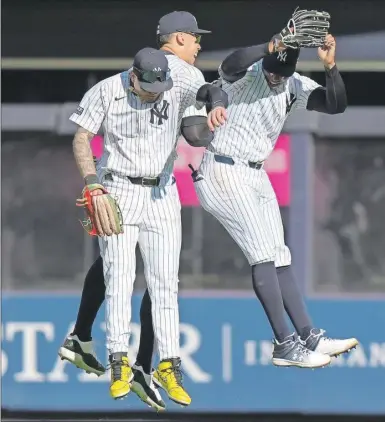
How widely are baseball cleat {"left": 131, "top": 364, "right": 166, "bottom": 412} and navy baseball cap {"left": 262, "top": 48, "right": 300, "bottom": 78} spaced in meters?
1.87

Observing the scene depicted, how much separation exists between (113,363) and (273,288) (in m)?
1.00

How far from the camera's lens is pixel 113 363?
26.4 ft

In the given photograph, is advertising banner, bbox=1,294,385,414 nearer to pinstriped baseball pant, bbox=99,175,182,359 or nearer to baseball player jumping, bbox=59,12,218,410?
baseball player jumping, bbox=59,12,218,410

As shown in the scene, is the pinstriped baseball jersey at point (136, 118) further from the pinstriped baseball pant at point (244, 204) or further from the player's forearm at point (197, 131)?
the pinstriped baseball pant at point (244, 204)

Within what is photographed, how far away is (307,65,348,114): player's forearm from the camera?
7961 mm

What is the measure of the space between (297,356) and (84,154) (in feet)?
5.44

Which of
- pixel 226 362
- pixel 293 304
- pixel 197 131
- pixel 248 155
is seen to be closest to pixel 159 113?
pixel 197 131

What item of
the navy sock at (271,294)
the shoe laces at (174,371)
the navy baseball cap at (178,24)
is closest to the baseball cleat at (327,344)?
the navy sock at (271,294)

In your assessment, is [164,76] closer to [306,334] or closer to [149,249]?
[149,249]

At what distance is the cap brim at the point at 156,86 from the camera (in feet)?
25.2

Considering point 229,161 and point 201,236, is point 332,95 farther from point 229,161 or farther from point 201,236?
point 201,236

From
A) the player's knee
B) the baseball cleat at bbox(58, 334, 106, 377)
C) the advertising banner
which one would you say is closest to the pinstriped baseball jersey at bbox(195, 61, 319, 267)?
the player's knee

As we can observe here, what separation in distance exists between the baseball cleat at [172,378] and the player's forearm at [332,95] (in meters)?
1.63

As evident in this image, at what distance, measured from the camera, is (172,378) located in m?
8.20
